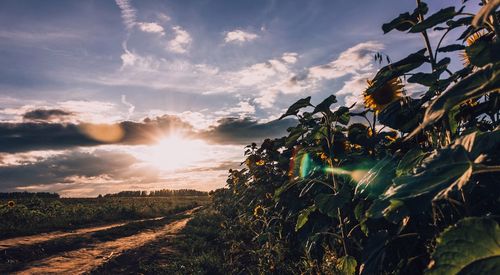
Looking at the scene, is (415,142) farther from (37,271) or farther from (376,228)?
(37,271)

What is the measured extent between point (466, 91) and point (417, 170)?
0.97 ft

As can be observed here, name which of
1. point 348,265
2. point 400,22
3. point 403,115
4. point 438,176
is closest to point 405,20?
point 400,22

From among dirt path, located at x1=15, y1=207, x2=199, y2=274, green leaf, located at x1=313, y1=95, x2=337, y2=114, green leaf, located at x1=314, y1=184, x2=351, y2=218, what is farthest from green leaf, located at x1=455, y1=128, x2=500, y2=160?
dirt path, located at x1=15, y1=207, x2=199, y2=274

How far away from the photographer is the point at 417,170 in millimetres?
1017

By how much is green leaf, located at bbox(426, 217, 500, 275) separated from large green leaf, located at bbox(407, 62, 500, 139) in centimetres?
40

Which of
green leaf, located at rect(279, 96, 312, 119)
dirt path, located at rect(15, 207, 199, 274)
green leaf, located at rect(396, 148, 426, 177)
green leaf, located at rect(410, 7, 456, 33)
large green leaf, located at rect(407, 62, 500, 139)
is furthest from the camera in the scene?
dirt path, located at rect(15, 207, 199, 274)

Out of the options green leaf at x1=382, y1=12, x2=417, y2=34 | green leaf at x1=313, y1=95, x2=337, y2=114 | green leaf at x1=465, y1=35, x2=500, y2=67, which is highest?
green leaf at x1=382, y1=12, x2=417, y2=34

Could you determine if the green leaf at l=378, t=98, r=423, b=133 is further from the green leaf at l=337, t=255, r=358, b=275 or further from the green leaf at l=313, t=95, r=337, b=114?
the green leaf at l=337, t=255, r=358, b=275

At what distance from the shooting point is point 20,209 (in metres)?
13.5

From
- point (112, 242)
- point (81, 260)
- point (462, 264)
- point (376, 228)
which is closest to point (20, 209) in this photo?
point (112, 242)

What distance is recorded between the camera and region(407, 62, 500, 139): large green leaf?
0.77 meters

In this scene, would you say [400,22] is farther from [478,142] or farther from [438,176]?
[438,176]

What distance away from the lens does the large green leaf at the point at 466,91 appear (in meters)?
0.77

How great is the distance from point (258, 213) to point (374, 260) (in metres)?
4.17
